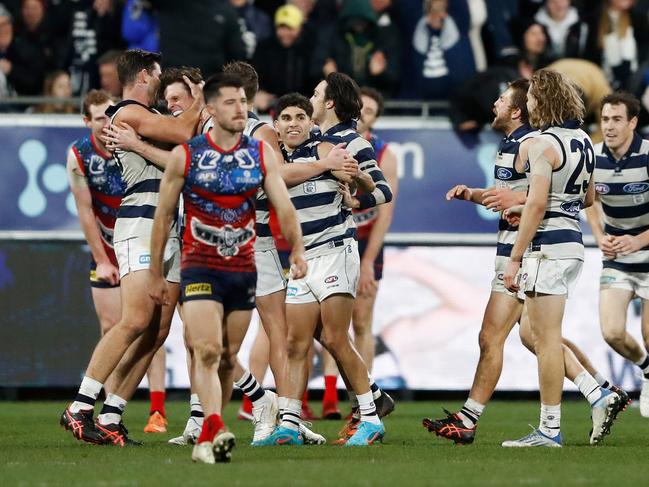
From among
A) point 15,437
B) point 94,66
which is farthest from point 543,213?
point 94,66

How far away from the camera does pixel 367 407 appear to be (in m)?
10.6

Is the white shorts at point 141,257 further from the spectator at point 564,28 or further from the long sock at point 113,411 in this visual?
the spectator at point 564,28

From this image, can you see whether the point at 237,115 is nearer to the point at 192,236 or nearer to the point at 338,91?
the point at 192,236

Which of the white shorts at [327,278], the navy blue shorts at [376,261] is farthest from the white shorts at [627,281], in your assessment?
the white shorts at [327,278]

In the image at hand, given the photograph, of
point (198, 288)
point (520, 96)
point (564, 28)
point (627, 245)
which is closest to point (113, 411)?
point (198, 288)

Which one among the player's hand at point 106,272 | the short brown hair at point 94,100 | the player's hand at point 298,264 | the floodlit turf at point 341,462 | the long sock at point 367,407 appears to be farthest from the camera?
the short brown hair at point 94,100

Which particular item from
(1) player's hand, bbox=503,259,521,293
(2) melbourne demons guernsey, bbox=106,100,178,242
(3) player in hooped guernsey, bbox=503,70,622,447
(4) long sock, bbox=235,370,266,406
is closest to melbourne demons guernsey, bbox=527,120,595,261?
(3) player in hooped guernsey, bbox=503,70,622,447

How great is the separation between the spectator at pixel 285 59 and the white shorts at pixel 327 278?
695cm

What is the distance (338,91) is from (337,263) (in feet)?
4.15

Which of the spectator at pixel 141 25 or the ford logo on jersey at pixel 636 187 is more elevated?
the spectator at pixel 141 25

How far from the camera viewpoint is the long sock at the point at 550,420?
408 inches

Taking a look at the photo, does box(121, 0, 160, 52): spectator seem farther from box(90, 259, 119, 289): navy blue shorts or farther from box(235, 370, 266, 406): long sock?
box(235, 370, 266, 406): long sock

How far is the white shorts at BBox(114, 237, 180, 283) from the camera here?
34.9ft

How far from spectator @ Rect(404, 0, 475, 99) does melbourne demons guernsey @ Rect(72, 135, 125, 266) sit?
20.3 feet
